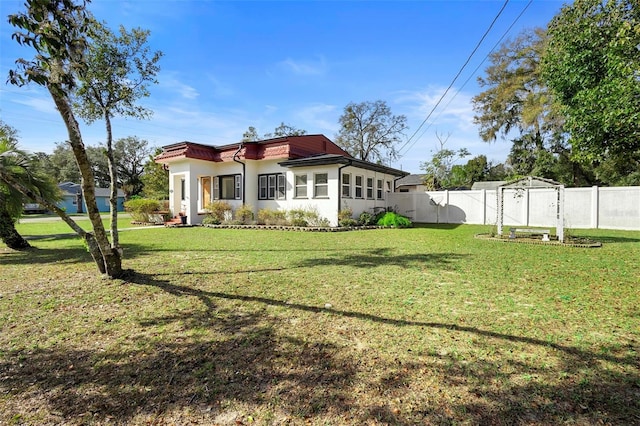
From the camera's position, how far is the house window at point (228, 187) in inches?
716

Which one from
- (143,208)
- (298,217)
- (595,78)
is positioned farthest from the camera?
(143,208)

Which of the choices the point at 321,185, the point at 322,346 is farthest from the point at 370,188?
the point at 322,346

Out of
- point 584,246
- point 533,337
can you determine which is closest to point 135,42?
point 533,337

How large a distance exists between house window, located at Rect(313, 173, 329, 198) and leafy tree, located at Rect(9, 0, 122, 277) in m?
11.2

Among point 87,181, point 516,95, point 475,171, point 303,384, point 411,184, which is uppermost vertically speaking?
point 516,95

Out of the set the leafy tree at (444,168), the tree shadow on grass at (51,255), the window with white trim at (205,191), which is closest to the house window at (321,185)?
the window with white trim at (205,191)

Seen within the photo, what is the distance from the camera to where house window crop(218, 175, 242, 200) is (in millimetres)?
18188

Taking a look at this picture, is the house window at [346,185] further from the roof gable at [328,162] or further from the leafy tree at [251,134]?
the leafy tree at [251,134]

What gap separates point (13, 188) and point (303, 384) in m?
10.3

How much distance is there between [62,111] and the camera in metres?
4.45

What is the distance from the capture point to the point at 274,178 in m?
17.5

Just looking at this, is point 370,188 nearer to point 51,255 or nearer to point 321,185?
point 321,185

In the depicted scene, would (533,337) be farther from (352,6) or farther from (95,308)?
(352,6)

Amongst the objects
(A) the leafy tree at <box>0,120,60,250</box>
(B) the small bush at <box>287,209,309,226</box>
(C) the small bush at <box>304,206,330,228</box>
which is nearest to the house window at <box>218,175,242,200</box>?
(B) the small bush at <box>287,209,309,226</box>
